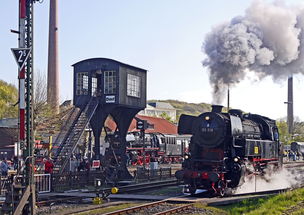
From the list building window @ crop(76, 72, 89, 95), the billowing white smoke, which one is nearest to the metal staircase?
A: building window @ crop(76, 72, 89, 95)

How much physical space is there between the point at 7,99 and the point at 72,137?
A: 46.8 metres

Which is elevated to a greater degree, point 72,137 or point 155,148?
point 72,137

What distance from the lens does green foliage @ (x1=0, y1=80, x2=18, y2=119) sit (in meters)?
62.5

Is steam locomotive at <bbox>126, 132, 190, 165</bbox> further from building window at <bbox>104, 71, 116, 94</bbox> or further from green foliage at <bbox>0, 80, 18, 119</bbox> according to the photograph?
green foliage at <bbox>0, 80, 18, 119</bbox>

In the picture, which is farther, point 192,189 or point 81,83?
point 81,83

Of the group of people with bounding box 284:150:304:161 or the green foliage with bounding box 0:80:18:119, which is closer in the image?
the group of people with bounding box 284:150:304:161

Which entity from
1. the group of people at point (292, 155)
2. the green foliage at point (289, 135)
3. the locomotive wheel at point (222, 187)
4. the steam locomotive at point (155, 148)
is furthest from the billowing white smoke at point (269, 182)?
the green foliage at point (289, 135)

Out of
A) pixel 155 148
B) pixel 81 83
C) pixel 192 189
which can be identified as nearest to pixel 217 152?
pixel 192 189

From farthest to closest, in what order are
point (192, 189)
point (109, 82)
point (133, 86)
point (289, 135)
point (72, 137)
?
1. point (289, 135)
2. point (133, 86)
3. point (109, 82)
4. point (72, 137)
5. point (192, 189)

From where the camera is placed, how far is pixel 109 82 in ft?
90.8

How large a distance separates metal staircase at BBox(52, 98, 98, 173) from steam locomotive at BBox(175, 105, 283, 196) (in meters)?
6.65

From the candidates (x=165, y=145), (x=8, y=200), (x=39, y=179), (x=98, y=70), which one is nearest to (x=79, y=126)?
(x=98, y=70)

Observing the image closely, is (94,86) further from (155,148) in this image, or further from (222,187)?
(155,148)

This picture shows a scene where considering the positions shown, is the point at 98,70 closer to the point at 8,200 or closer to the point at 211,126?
the point at 211,126
